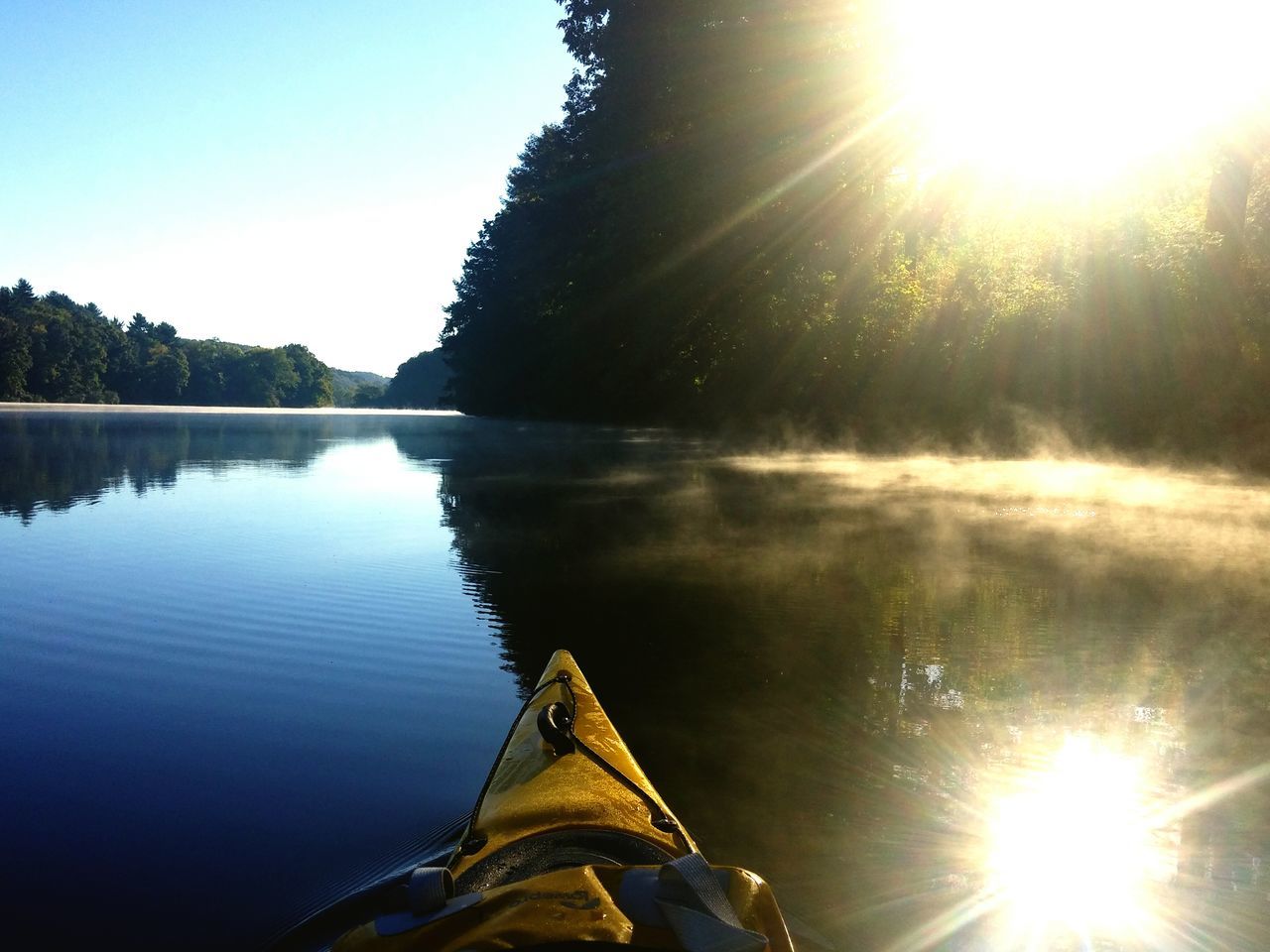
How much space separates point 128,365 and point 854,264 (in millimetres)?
124070

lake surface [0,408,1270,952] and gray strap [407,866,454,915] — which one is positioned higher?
gray strap [407,866,454,915]

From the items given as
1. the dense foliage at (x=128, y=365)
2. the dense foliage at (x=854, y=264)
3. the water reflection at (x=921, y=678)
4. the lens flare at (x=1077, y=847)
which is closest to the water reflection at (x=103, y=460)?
the water reflection at (x=921, y=678)

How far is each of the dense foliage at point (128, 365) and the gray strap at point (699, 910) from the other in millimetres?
113207

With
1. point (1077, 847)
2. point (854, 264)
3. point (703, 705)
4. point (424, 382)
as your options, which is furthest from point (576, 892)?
point (424, 382)

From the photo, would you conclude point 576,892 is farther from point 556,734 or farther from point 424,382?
point 424,382

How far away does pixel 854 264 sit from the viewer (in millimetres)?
28312

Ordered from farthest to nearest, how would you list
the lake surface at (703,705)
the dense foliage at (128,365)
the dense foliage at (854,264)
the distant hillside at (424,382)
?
1. the distant hillside at (424,382)
2. the dense foliage at (128,365)
3. the dense foliage at (854,264)
4. the lake surface at (703,705)

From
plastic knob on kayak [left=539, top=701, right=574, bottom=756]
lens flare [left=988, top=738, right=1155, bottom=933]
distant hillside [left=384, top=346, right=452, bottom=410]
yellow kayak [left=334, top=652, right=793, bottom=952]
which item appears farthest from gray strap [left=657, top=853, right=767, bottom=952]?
distant hillside [left=384, top=346, right=452, bottom=410]

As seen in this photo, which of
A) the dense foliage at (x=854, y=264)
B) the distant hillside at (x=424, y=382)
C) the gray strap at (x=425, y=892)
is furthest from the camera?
the distant hillside at (x=424, y=382)

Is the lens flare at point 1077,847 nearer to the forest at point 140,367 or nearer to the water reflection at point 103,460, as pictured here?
the water reflection at point 103,460

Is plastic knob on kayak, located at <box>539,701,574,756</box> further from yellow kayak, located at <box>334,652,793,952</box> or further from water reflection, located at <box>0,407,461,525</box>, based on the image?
water reflection, located at <box>0,407,461,525</box>

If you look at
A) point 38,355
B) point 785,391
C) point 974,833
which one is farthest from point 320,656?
point 38,355

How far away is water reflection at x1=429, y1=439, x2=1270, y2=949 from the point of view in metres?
3.49

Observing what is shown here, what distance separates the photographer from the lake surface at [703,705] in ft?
11.1
